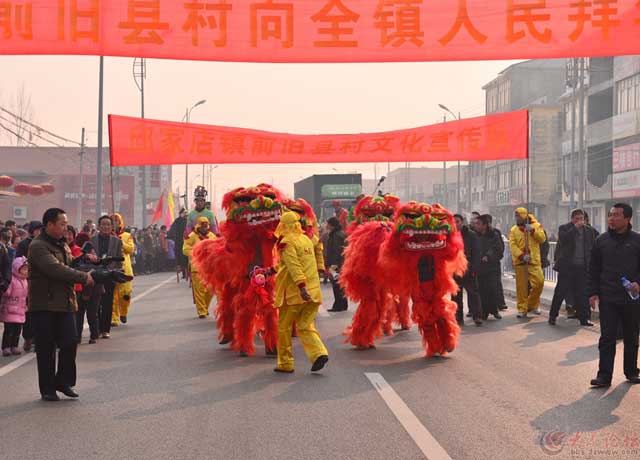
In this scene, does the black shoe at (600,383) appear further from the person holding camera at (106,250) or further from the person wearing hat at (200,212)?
the person wearing hat at (200,212)

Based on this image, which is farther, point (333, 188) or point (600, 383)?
point (333, 188)

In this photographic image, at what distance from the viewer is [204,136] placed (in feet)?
63.4

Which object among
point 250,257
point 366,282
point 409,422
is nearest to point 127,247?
point 250,257

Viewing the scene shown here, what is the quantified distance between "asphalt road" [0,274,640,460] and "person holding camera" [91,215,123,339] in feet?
4.25

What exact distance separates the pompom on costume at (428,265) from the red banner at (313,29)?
9.93 feet

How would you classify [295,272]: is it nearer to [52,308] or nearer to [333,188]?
[52,308]

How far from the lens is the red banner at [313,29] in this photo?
1289 cm

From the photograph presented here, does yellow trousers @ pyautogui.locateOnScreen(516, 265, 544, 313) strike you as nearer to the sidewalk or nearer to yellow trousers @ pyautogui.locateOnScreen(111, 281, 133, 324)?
the sidewalk

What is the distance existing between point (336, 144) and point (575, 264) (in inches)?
251

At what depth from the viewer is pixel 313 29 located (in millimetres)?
13312

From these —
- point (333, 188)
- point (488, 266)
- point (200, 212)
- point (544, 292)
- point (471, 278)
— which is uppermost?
point (333, 188)

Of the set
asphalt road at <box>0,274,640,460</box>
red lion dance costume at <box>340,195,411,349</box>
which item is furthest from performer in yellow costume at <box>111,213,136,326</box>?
red lion dance costume at <box>340,195,411,349</box>

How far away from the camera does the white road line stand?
639cm

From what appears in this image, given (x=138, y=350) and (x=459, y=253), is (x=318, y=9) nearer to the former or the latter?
(x=459, y=253)
